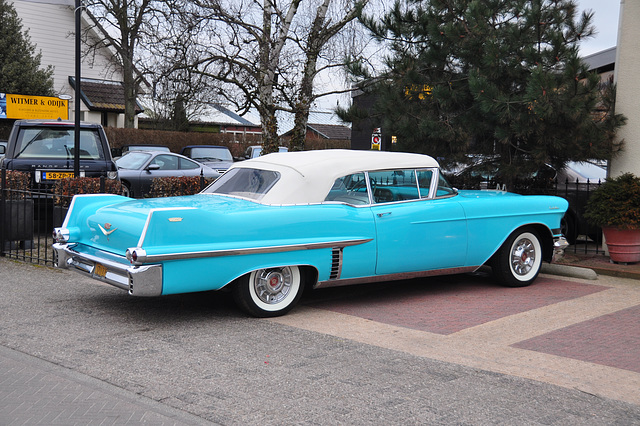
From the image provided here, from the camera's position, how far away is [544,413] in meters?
4.47

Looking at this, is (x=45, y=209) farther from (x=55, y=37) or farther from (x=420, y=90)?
(x=55, y=37)

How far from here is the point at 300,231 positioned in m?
6.85

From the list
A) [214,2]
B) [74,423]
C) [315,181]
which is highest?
[214,2]

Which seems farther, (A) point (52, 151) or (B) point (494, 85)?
(A) point (52, 151)

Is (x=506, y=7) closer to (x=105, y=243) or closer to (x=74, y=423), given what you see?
(x=105, y=243)

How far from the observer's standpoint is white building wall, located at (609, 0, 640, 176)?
10.5 meters

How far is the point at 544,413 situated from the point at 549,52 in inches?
261

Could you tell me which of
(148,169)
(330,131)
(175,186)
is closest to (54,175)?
(175,186)

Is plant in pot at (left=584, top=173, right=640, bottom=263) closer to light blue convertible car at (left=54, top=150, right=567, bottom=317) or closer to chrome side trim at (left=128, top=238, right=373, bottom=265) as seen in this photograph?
light blue convertible car at (left=54, top=150, right=567, bottom=317)

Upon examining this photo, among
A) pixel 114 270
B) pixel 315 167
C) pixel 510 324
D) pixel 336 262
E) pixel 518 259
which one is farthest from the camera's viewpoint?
pixel 518 259

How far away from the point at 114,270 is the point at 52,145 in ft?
25.6

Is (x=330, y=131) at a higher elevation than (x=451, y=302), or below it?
higher

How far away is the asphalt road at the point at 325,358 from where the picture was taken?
4.48 m

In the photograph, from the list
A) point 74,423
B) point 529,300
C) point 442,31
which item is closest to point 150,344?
point 74,423
